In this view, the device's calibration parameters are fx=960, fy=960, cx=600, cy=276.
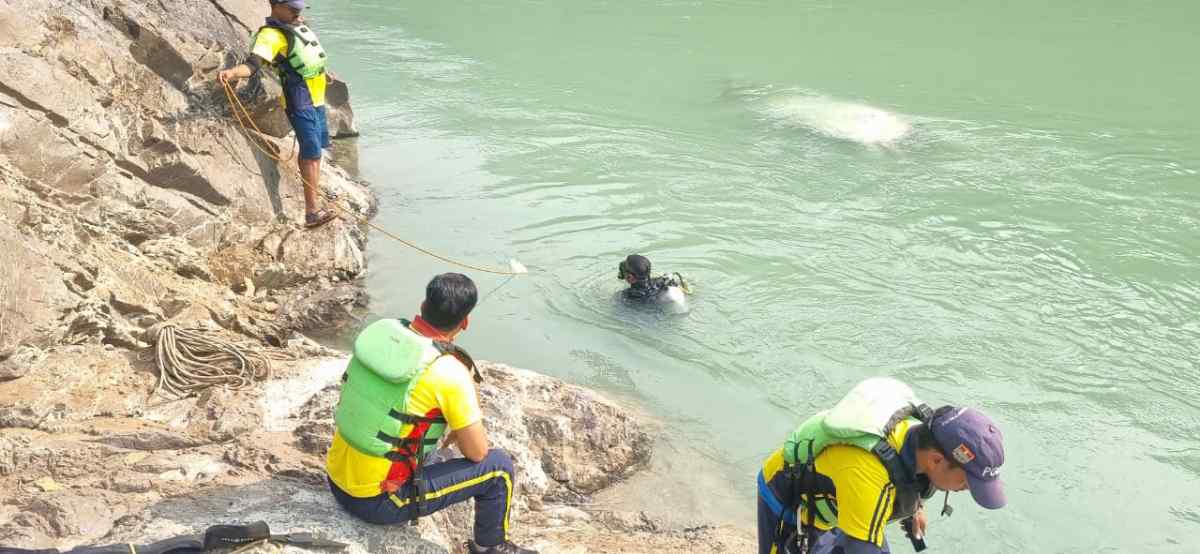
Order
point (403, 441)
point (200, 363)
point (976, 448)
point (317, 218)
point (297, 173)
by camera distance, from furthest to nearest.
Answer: point (297, 173)
point (317, 218)
point (200, 363)
point (403, 441)
point (976, 448)

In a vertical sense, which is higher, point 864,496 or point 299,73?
point 299,73

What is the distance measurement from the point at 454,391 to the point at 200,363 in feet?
9.25

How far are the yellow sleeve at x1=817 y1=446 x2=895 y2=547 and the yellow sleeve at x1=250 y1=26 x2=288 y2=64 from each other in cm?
616

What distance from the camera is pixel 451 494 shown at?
405 centimetres

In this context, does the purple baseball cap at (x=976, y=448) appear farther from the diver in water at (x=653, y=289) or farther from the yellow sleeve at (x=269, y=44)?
the yellow sleeve at (x=269, y=44)

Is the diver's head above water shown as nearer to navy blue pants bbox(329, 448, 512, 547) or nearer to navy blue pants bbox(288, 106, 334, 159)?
navy blue pants bbox(288, 106, 334, 159)

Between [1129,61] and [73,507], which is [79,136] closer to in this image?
[73,507]

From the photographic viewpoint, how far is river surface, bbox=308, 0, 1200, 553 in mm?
6902

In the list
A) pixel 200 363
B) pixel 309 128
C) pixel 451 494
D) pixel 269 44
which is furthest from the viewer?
pixel 309 128

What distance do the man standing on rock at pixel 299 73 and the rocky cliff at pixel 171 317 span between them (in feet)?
1.51

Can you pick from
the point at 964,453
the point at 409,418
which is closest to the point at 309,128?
the point at 409,418

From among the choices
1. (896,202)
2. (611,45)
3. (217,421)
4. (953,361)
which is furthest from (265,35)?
(611,45)

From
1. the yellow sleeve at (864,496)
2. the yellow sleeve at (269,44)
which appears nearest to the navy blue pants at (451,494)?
the yellow sleeve at (864,496)

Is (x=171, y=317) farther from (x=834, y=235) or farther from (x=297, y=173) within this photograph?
(x=834, y=235)
